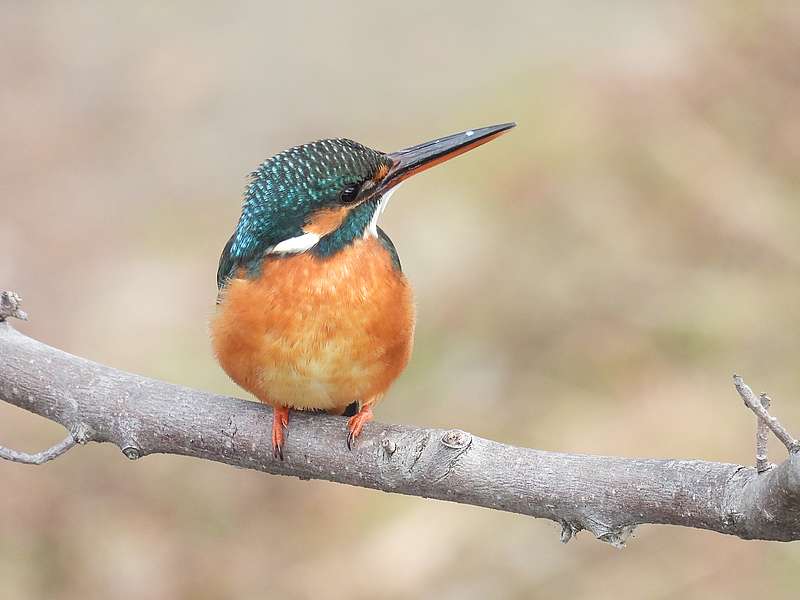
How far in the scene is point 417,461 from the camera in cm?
263

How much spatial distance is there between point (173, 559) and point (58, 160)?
14.1 feet

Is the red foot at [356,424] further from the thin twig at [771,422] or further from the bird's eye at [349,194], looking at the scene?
the thin twig at [771,422]

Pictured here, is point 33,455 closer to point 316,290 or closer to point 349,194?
point 316,290

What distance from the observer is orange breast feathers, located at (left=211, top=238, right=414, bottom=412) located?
2986 millimetres

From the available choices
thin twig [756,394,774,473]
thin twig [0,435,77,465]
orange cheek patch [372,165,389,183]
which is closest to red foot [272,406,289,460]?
thin twig [0,435,77,465]

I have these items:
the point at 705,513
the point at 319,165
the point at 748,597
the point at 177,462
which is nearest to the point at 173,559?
the point at 177,462

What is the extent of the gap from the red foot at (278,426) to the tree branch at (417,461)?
0.02m

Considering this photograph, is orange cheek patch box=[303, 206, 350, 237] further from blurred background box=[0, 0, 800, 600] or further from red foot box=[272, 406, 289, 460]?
blurred background box=[0, 0, 800, 600]

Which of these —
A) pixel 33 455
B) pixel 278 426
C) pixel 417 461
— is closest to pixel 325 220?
pixel 278 426

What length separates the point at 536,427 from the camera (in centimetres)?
553

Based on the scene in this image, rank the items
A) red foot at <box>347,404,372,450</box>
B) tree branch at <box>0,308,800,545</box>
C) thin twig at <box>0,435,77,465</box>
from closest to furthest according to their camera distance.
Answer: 1. tree branch at <box>0,308,800,545</box>
2. thin twig at <box>0,435,77,465</box>
3. red foot at <box>347,404,372,450</box>

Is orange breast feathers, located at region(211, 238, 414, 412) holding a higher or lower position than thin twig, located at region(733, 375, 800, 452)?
lower

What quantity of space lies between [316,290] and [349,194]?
0.94 feet

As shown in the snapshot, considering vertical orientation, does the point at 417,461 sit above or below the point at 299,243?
below
